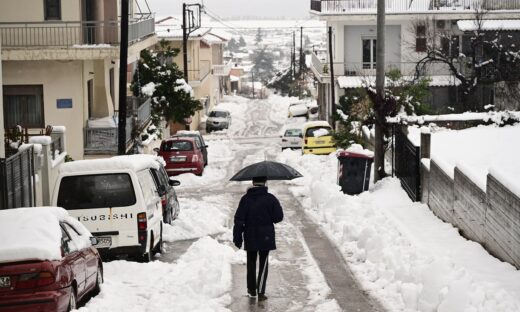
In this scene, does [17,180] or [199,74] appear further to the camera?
[199,74]

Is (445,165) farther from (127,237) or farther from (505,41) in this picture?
(505,41)

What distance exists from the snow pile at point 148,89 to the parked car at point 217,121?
74.5ft

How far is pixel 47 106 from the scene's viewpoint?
34.0 meters

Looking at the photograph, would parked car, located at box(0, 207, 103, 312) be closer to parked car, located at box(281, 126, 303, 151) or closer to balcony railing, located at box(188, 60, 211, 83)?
parked car, located at box(281, 126, 303, 151)

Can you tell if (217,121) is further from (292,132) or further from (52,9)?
(52,9)

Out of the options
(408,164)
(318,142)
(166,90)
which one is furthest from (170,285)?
(166,90)

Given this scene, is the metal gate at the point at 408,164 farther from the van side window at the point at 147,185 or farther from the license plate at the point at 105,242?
the license plate at the point at 105,242

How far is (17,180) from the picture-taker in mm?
19969

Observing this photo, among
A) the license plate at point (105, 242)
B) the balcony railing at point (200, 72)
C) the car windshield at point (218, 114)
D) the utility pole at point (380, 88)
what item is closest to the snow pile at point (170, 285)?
the license plate at point (105, 242)

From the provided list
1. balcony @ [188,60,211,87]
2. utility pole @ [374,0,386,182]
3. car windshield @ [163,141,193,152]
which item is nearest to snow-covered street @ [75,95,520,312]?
utility pole @ [374,0,386,182]

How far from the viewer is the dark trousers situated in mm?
14438

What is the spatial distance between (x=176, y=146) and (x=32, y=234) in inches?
976

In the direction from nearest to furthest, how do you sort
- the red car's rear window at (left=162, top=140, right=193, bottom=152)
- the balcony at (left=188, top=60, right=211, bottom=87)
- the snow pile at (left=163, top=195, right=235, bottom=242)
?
the snow pile at (left=163, top=195, right=235, bottom=242), the red car's rear window at (left=162, top=140, right=193, bottom=152), the balcony at (left=188, top=60, right=211, bottom=87)

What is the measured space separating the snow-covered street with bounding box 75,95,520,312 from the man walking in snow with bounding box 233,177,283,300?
13.2 inches
